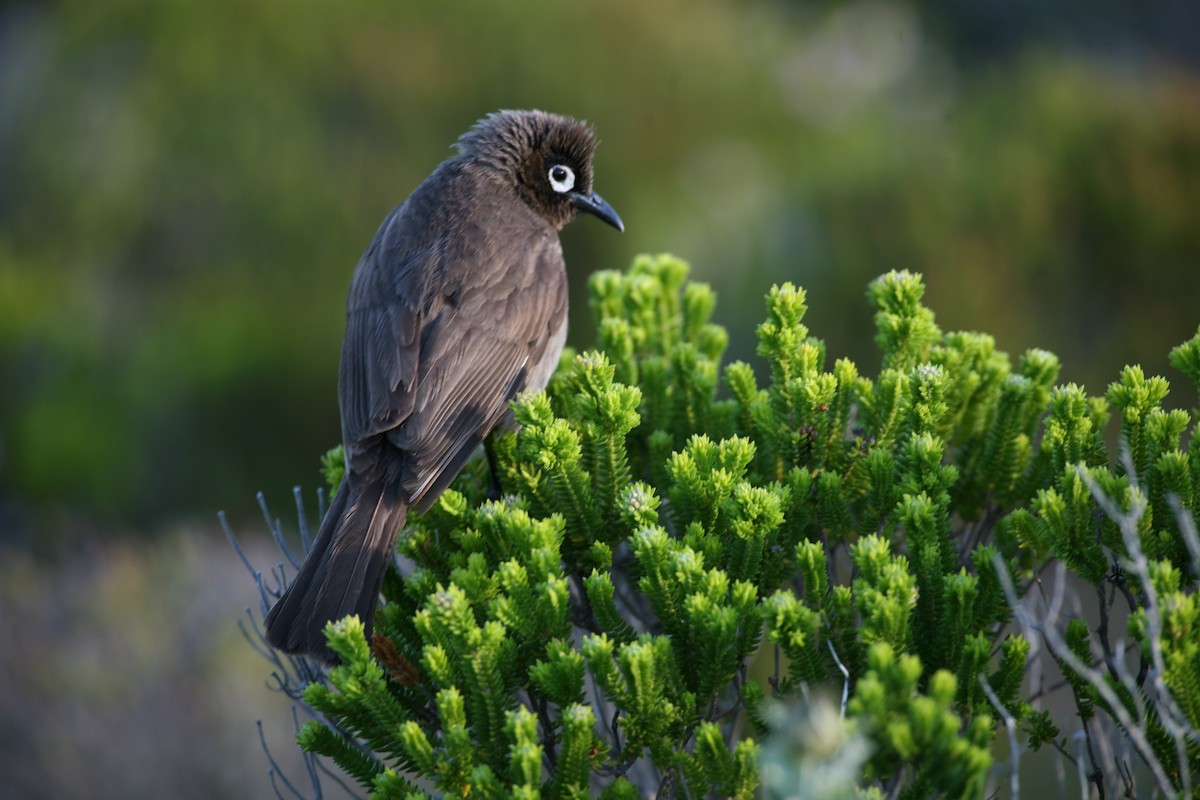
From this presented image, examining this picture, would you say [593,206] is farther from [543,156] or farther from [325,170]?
[325,170]

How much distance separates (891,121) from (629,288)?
24.0ft

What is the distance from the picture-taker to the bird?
3.19 meters

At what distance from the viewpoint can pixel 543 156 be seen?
488 cm

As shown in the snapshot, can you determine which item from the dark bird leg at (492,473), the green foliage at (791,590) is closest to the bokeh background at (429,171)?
the dark bird leg at (492,473)

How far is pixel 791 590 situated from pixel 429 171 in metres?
7.78

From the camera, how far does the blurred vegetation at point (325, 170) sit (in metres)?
9.23

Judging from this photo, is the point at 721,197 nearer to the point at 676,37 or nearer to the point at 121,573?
the point at 676,37

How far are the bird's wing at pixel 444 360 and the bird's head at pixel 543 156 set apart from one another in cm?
55

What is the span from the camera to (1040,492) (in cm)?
271

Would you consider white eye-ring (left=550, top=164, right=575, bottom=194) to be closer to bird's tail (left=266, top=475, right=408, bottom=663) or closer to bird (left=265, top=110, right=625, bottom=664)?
bird (left=265, top=110, right=625, bottom=664)

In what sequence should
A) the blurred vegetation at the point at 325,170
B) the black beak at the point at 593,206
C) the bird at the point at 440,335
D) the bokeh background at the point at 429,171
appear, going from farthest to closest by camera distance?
the blurred vegetation at the point at 325,170
the bokeh background at the point at 429,171
the black beak at the point at 593,206
the bird at the point at 440,335

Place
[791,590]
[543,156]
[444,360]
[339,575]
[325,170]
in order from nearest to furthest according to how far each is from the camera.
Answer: [791,590]
[339,575]
[444,360]
[543,156]
[325,170]

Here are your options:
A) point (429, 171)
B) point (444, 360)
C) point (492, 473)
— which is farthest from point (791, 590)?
point (429, 171)

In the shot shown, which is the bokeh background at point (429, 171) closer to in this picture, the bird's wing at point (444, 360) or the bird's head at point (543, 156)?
the bird's head at point (543, 156)
